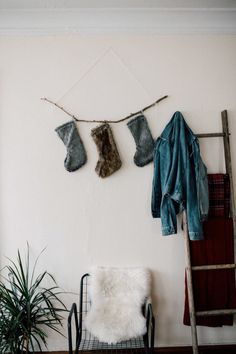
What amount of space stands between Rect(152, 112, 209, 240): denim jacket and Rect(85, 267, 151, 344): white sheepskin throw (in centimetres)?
45

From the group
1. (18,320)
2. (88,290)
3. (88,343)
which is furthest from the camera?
(88,290)

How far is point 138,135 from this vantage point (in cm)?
219

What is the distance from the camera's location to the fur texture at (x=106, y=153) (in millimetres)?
2158

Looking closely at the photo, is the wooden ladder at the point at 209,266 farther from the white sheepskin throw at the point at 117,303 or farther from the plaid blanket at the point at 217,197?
the white sheepskin throw at the point at 117,303

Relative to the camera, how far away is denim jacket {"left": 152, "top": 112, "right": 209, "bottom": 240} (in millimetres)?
1995

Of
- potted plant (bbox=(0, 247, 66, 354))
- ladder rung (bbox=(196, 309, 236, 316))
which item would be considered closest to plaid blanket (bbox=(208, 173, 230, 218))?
ladder rung (bbox=(196, 309, 236, 316))

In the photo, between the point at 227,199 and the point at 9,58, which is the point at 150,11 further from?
the point at 227,199

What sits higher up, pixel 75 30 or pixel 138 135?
pixel 75 30

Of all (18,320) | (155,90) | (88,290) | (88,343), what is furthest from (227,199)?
(18,320)

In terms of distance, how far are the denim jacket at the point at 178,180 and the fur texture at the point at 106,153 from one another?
321mm

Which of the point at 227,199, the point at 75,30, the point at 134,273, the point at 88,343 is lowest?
the point at 88,343

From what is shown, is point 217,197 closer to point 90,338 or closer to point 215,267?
point 215,267

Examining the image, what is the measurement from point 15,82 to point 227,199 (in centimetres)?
194

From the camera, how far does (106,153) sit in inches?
85.3
